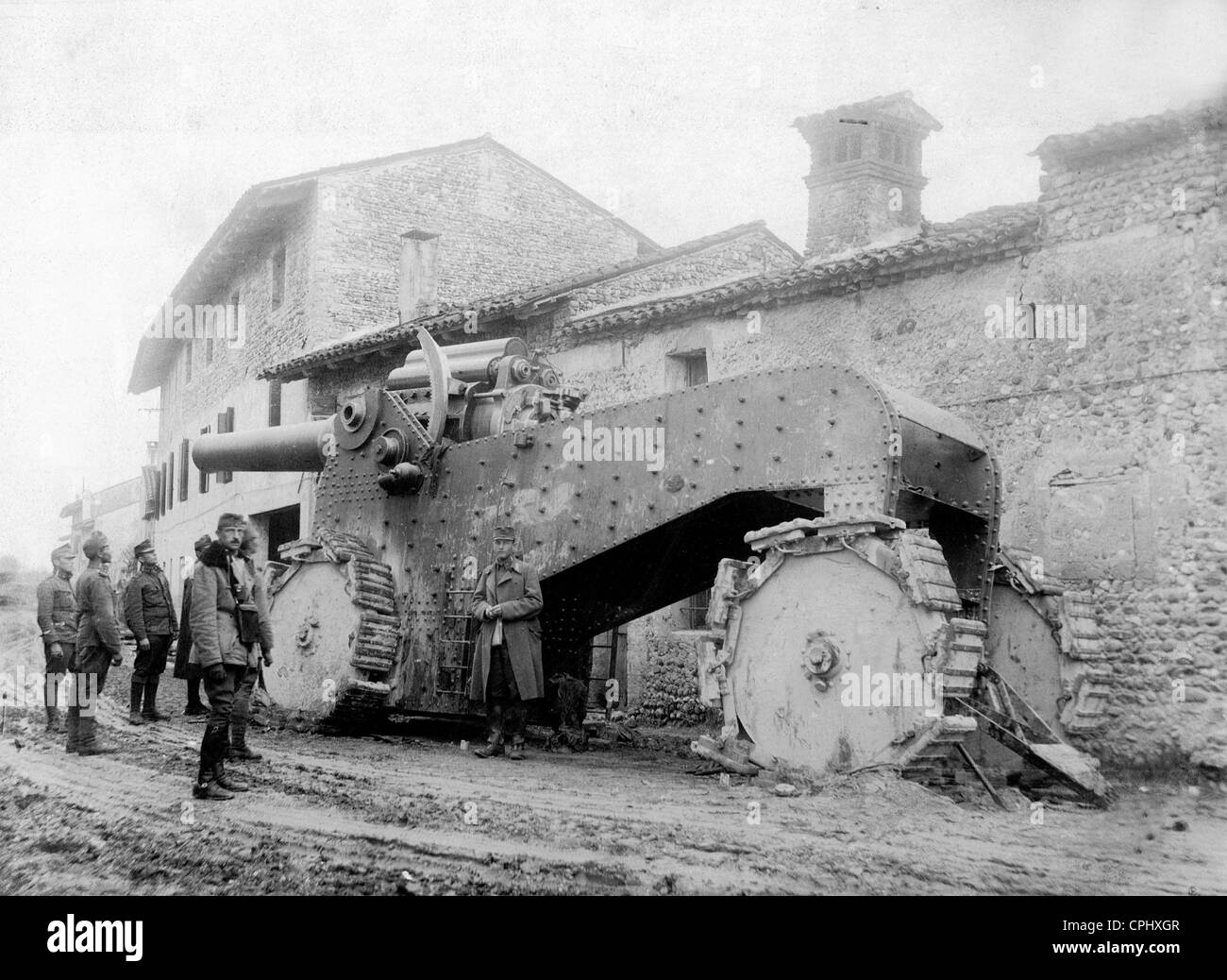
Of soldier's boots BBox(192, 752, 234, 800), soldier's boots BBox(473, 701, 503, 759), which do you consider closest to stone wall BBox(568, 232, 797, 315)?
soldier's boots BBox(473, 701, 503, 759)

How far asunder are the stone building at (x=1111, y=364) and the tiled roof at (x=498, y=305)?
4334 millimetres

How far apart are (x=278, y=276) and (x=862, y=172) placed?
35.7 ft

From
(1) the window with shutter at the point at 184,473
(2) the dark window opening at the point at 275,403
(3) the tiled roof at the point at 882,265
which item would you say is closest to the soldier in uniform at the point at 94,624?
(3) the tiled roof at the point at 882,265

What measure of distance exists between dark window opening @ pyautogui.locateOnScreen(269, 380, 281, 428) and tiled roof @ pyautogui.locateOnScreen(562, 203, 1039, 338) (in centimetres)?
895

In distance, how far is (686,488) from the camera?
835 cm

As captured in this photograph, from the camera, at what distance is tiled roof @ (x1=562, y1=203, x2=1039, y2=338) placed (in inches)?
468

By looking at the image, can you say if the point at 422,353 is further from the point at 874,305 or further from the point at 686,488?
the point at 874,305

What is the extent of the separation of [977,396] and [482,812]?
7057 mm

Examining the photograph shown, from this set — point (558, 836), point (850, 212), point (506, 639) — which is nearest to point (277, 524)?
point (850, 212)
